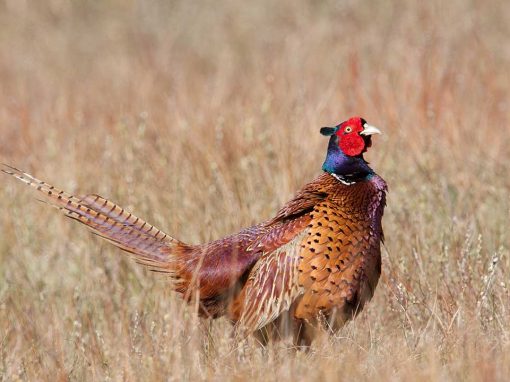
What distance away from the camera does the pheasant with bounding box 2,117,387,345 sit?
12.5 feet

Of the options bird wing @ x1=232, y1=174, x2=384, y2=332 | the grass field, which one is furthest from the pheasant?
the grass field

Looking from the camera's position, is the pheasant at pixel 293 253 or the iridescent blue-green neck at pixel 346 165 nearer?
the pheasant at pixel 293 253

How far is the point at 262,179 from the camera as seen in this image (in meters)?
5.50

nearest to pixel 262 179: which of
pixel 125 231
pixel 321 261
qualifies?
pixel 125 231

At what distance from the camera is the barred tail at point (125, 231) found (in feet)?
13.5

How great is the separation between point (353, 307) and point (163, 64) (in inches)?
205

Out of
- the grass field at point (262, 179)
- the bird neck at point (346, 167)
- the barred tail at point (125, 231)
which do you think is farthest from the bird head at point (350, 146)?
the barred tail at point (125, 231)

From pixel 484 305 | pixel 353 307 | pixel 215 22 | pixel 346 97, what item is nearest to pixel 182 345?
pixel 353 307

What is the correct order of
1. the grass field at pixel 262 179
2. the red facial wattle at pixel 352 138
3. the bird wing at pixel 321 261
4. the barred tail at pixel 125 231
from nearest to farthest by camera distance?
the grass field at pixel 262 179 < the bird wing at pixel 321 261 < the red facial wattle at pixel 352 138 < the barred tail at pixel 125 231

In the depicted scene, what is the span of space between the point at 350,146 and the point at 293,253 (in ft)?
1.59

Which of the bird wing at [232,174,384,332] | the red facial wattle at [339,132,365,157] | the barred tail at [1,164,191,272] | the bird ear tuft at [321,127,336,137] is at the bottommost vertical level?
the bird wing at [232,174,384,332]

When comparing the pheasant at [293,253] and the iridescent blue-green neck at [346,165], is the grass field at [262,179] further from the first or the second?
the iridescent blue-green neck at [346,165]

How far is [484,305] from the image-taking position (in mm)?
3746

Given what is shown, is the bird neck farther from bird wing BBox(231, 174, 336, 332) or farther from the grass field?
the grass field
